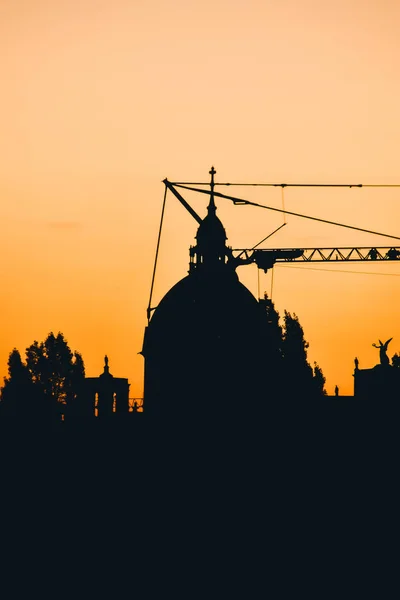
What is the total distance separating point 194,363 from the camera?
90.7m

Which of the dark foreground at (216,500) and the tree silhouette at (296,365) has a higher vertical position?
the tree silhouette at (296,365)

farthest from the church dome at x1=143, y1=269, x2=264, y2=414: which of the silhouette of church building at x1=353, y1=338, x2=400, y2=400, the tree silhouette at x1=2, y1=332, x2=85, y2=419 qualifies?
the tree silhouette at x1=2, y1=332, x2=85, y2=419

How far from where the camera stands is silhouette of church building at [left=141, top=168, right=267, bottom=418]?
88500 millimetres

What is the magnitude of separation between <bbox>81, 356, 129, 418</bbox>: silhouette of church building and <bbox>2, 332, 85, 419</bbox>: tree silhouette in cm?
2006

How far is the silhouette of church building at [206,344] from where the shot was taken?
88500 mm

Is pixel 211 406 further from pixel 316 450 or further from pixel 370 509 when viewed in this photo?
pixel 370 509

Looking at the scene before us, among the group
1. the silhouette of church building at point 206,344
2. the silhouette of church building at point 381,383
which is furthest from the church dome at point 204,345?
the silhouette of church building at point 381,383

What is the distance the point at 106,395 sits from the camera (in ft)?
300

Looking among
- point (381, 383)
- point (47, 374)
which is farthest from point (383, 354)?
point (47, 374)

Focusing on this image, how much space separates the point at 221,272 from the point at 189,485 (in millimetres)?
19780

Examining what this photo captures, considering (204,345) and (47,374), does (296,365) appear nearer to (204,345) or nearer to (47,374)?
(204,345)

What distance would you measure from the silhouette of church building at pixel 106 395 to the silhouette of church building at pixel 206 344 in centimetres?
207

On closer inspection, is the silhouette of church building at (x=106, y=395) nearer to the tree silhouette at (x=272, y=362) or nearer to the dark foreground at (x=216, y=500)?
the dark foreground at (x=216, y=500)

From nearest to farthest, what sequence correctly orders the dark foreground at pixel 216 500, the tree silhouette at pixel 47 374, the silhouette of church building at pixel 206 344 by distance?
the dark foreground at pixel 216 500, the silhouette of church building at pixel 206 344, the tree silhouette at pixel 47 374
